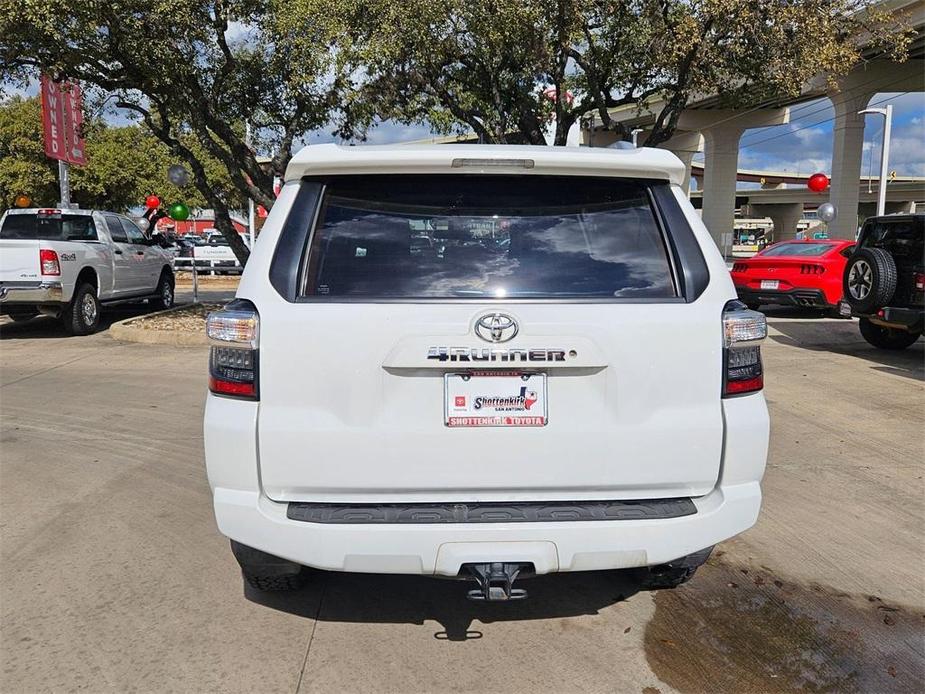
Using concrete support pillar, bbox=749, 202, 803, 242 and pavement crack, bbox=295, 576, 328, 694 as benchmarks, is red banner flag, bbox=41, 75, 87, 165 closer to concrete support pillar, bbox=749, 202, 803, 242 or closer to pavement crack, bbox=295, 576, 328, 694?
pavement crack, bbox=295, 576, 328, 694

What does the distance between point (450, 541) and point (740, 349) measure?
1258 mm

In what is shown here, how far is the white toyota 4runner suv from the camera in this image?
2.62m

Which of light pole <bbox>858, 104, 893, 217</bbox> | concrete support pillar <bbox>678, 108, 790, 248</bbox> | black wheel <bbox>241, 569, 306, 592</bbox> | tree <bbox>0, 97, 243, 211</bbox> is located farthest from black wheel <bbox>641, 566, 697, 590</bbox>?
concrete support pillar <bbox>678, 108, 790, 248</bbox>

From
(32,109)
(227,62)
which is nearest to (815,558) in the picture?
(227,62)

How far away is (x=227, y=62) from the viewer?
13.0m

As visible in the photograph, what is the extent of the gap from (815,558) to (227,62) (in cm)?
1228

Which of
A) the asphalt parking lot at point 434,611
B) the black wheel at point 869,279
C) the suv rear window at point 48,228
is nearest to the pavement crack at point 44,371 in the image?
the suv rear window at point 48,228

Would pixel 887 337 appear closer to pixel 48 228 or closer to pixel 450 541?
pixel 450 541

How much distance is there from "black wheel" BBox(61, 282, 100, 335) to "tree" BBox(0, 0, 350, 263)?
2963 mm

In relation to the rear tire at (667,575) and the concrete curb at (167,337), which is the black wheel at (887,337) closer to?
the rear tire at (667,575)

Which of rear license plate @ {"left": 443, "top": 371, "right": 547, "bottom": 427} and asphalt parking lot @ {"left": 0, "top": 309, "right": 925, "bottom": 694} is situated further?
asphalt parking lot @ {"left": 0, "top": 309, "right": 925, "bottom": 694}

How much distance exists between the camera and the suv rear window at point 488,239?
2.79 metres

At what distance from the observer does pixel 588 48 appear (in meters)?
16.0

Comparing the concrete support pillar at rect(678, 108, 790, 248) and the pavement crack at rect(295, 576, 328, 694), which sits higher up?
the concrete support pillar at rect(678, 108, 790, 248)
